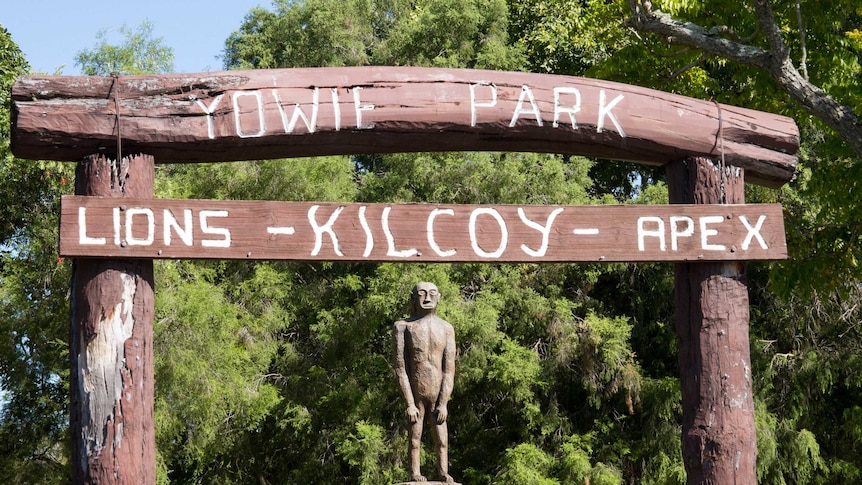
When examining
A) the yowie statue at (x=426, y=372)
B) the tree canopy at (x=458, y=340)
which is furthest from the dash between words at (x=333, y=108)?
the tree canopy at (x=458, y=340)

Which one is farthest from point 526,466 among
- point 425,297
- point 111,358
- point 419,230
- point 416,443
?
point 111,358

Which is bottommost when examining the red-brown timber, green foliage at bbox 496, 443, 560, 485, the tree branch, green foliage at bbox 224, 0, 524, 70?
green foliage at bbox 496, 443, 560, 485

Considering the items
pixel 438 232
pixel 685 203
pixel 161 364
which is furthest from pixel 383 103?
pixel 161 364

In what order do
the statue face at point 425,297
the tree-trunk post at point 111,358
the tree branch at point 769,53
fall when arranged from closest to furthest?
the tree-trunk post at point 111,358 < the statue face at point 425,297 < the tree branch at point 769,53

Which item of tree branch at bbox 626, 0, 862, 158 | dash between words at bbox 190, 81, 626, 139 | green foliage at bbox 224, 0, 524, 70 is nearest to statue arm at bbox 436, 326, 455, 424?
dash between words at bbox 190, 81, 626, 139

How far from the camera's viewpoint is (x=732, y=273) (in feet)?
18.5

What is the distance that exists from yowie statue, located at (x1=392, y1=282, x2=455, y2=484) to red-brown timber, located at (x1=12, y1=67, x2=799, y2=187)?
7.47 feet

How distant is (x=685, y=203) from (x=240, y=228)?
223 cm

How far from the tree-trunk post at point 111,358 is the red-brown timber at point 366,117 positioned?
0.56 ft

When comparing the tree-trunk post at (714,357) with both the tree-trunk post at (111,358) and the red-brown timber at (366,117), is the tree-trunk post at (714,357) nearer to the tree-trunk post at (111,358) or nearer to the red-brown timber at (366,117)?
the red-brown timber at (366,117)

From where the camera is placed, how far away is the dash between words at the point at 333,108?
5227 millimetres

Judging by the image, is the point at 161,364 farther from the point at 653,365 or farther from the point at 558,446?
the point at 653,365

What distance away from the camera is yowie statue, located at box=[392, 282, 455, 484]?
24.8ft

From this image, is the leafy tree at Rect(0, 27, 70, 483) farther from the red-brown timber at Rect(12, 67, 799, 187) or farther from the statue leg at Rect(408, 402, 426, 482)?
the red-brown timber at Rect(12, 67, 799, 187)
